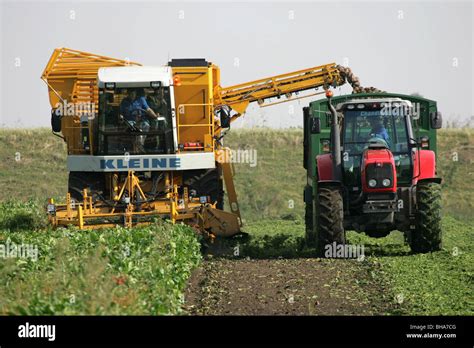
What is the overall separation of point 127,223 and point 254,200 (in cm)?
1912

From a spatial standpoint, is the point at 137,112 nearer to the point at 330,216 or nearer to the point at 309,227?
the point at 309,227

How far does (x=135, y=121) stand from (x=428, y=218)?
20.1ft

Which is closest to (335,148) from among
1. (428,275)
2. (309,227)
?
(428,275)

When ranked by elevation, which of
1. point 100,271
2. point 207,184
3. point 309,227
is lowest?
point 309,227

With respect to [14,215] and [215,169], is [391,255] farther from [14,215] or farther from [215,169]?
[14,215]

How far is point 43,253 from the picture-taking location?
14.4 meters

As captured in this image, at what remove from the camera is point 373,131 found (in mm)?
17516

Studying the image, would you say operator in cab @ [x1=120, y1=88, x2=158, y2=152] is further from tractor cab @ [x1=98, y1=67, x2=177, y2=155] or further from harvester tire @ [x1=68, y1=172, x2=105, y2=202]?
harvester tire @ [x1=68, y1=172, x2=105, y2=202]

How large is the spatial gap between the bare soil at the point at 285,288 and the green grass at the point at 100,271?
1.13ft

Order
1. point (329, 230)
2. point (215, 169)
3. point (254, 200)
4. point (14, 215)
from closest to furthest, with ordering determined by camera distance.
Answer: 1. point (329, 230)
2. point (215, 169)
3. point (14, 215)
4. point (254, 200)

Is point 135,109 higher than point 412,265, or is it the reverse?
point 135,109

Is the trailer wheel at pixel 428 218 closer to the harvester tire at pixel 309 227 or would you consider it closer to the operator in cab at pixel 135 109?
the harvester tire at pixel 309 227

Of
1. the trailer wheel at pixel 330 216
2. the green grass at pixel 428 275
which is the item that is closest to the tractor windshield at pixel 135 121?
the green grass at pixel 428 275
